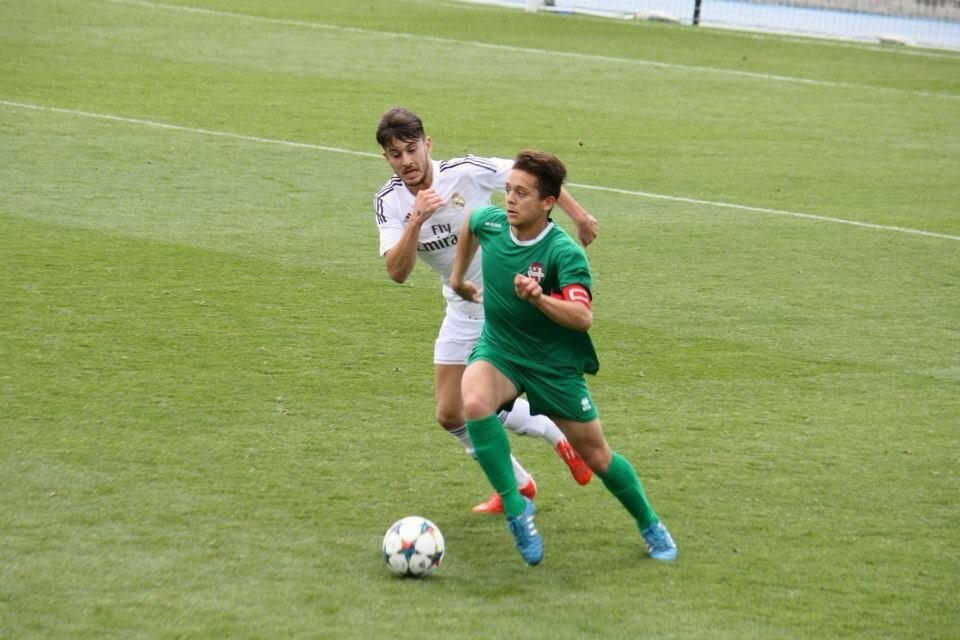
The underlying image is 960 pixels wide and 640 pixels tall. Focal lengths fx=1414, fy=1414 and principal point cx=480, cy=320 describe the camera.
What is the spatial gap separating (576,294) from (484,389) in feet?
1.92

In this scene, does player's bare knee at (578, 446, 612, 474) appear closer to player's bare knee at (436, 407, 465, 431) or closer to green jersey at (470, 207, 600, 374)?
green jersey at (470, 207, 600, 374)

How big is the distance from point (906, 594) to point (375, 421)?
3.05 m

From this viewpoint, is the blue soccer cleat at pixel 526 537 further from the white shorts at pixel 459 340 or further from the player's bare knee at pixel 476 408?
the white shorts at pixel 459 340

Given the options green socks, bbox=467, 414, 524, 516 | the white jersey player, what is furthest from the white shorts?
green socks, bbox=467, 414, 524, 516

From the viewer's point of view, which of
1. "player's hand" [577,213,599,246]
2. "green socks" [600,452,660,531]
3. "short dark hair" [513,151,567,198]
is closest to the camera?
"short dark hair" [513,151,567,198]

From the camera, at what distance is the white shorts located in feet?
21.8

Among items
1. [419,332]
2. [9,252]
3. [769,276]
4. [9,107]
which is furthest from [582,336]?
[9,107]

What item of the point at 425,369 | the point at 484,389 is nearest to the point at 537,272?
the point at 484,389

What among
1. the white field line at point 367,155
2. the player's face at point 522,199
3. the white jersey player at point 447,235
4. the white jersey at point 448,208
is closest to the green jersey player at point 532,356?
the player's face at point 522,199

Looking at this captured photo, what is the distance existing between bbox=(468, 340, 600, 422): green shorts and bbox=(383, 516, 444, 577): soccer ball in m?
0.70

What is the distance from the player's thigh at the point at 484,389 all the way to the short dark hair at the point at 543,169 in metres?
0.77

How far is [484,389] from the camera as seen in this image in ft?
19.3

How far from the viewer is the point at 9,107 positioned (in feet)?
53.7

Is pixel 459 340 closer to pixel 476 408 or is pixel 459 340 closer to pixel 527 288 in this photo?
pixel 476 408
